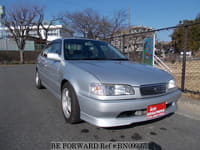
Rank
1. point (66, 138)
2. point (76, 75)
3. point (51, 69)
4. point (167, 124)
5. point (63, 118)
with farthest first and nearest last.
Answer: point (51, 69) < point (63, 118) < point (167, 124) < point (76, 75) < point (66, 138)

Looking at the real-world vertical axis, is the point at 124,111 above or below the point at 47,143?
above

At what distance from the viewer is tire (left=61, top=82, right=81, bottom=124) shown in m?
2.29

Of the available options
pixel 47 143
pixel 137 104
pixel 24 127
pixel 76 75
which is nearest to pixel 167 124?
pixel 137 104

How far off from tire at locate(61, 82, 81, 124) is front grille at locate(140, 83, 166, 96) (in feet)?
3.25

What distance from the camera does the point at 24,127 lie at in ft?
8.09

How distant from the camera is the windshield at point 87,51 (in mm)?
3047

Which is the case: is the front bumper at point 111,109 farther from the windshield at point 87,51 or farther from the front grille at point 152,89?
the windshield at point 87,51

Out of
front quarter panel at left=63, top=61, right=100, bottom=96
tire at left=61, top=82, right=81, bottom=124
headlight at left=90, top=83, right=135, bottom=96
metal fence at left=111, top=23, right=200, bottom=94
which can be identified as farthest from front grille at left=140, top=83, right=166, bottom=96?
metal fence at left=111, top=23, right=200, bottom=94

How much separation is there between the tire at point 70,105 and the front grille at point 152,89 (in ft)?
3.25

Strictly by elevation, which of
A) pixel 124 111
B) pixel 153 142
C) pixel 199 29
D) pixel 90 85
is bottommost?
pixel 153 142

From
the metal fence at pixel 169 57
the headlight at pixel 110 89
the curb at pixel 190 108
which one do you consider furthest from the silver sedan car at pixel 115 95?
the metal fence at pixel 169 57

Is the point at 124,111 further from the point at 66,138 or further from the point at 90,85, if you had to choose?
the point at 66,138

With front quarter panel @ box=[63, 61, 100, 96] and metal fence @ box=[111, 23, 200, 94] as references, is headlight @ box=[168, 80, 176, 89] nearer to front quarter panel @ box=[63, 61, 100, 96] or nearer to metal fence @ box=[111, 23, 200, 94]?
front quarter panel @ box=[63, 61, 100, 96]

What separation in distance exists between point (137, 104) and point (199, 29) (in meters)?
31.9
